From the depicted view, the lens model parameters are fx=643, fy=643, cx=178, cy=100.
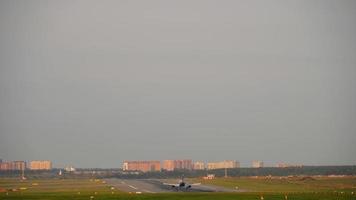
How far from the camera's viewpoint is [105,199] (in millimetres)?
79188

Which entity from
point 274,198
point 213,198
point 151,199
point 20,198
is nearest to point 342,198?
point 274,198

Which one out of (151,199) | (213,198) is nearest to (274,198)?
(213,198)

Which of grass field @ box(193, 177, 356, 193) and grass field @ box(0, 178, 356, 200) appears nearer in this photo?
grass field @ box(0, 178, 356, 200)

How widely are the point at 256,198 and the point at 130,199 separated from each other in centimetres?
1552

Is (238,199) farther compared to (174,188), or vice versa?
(174,188)

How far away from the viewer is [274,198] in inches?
2968

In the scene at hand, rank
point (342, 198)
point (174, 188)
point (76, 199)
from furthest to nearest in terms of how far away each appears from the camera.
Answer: point (174, 188)
point (76, 199)
point (342, 198)

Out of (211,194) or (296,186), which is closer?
(211,194)

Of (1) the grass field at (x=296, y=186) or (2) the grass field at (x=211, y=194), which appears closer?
(2) the grass field at (x=211, y=194)

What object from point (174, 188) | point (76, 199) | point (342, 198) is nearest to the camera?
point (342, 198)

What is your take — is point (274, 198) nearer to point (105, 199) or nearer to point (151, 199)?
point (151, 199)

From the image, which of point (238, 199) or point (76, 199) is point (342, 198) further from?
point (76, 199)

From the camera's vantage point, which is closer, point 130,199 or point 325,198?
point 325,198

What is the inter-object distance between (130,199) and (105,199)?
10.1 feet
